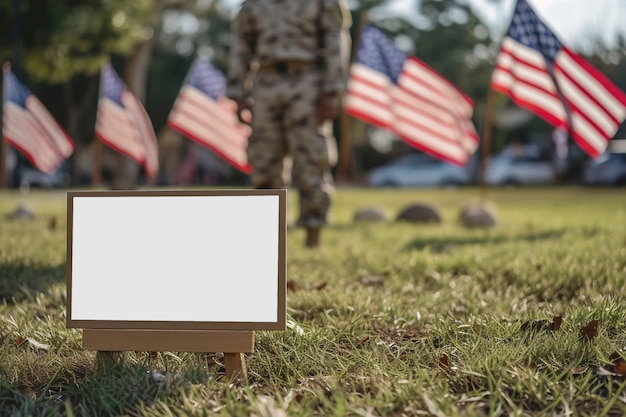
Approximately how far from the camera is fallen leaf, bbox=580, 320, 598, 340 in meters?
2.30

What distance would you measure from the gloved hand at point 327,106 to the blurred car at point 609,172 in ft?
61.3

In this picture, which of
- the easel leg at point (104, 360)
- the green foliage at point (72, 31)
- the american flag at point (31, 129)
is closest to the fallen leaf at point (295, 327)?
the easel leg at point (104, 360)

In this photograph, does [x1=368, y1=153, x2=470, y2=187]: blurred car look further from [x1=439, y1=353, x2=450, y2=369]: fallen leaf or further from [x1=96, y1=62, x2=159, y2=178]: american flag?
[x1=439, y1=353, x2=450, y2=369]: fallen leaf

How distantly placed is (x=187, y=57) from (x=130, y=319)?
31.4 m

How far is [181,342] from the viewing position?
206cm

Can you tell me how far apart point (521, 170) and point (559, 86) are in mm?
21949

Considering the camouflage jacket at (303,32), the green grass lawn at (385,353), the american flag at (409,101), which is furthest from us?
the american flag at (409,101)

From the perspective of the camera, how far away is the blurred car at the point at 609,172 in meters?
21.8

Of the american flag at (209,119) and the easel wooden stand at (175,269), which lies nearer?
the easel wooden stand at (175,269)

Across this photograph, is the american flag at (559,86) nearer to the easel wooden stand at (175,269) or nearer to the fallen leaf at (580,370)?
the fallen leaf at (580,370)

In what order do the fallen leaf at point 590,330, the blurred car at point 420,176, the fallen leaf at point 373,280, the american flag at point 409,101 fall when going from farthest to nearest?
the blurred car at point 420,176
the american flag at point 409,101
the fallen leaf at point 373,280
the fallen leaf at point 590,330

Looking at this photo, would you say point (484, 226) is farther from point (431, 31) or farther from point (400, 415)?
point (431, 31)

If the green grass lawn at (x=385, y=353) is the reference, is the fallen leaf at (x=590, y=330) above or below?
above

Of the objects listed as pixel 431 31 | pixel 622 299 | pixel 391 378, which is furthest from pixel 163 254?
pixel 431 31
